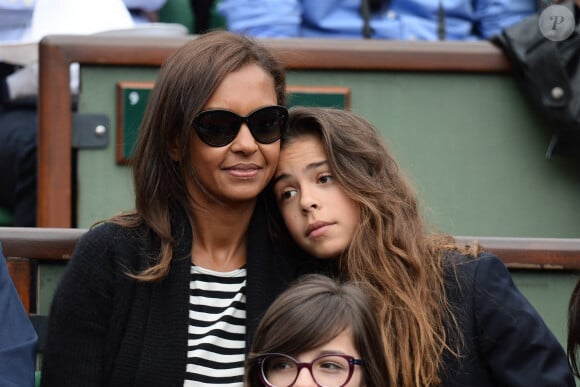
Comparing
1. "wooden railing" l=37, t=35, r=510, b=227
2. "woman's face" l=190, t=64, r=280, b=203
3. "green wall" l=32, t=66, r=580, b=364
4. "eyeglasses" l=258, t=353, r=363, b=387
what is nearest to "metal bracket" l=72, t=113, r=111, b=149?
"wooden railing" l=37, t=35, r=510, b=227

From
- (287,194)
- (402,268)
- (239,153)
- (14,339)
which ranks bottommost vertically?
(14,339)

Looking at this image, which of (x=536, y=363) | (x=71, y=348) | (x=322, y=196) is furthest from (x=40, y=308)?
(x=536, y=363)

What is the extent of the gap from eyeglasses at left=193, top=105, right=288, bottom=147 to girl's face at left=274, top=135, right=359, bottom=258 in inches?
3.6

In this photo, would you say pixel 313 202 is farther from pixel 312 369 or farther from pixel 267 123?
pixel 312 369

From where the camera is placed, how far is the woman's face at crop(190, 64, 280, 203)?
3.04 metres

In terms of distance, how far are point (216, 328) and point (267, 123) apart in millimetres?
527

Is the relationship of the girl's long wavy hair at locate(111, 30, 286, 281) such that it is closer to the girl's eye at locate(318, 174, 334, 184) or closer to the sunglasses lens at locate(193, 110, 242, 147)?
the sunglasses lens at locate(193, 110, 242, 147)

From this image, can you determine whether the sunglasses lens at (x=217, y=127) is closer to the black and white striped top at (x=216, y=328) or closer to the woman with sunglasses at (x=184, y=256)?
the woman with sunglasses at (x=184, y=256)

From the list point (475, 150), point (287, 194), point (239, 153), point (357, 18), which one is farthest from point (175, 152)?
point (357, 18)

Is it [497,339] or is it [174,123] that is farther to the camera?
[174,123]

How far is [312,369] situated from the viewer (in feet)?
8.38

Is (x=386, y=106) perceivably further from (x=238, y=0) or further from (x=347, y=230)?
(x=347, y=230)

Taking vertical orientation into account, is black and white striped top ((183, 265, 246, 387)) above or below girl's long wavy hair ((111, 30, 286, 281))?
below

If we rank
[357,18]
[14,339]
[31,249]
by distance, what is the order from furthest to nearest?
[357,18]
[31,249]
[14,339]
